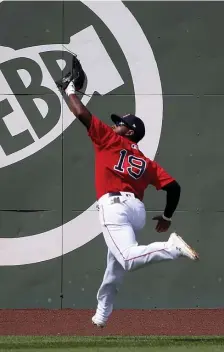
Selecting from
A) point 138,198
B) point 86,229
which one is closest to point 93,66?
point 86,229

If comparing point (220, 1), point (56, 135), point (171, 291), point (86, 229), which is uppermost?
point (220, 1)

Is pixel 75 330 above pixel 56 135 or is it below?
below

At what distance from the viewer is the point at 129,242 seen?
6.32 metres

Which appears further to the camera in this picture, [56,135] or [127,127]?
[56,135]

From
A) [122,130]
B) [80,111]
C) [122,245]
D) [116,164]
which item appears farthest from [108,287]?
[80,111]

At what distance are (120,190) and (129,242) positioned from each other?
1.42 ft

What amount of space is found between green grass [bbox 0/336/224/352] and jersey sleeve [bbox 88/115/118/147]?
143 cm

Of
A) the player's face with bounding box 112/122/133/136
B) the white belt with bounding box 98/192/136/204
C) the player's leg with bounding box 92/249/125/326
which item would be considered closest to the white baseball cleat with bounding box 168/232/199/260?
the white belt with bounding box 98/192/136/204

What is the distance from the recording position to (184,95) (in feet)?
28.3

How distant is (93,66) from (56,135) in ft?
2.48

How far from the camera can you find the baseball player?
6.24 meters

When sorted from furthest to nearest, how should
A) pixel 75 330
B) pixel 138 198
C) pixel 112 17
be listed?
1. pixel 112 17
2. pixel 75 330
3. pixel 138 198

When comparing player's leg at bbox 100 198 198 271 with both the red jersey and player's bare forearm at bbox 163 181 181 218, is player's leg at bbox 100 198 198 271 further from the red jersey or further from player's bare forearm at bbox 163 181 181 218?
player's bare forearm at bbox 163 181 181 218

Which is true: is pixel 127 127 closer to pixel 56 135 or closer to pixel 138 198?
pixel 138 198
